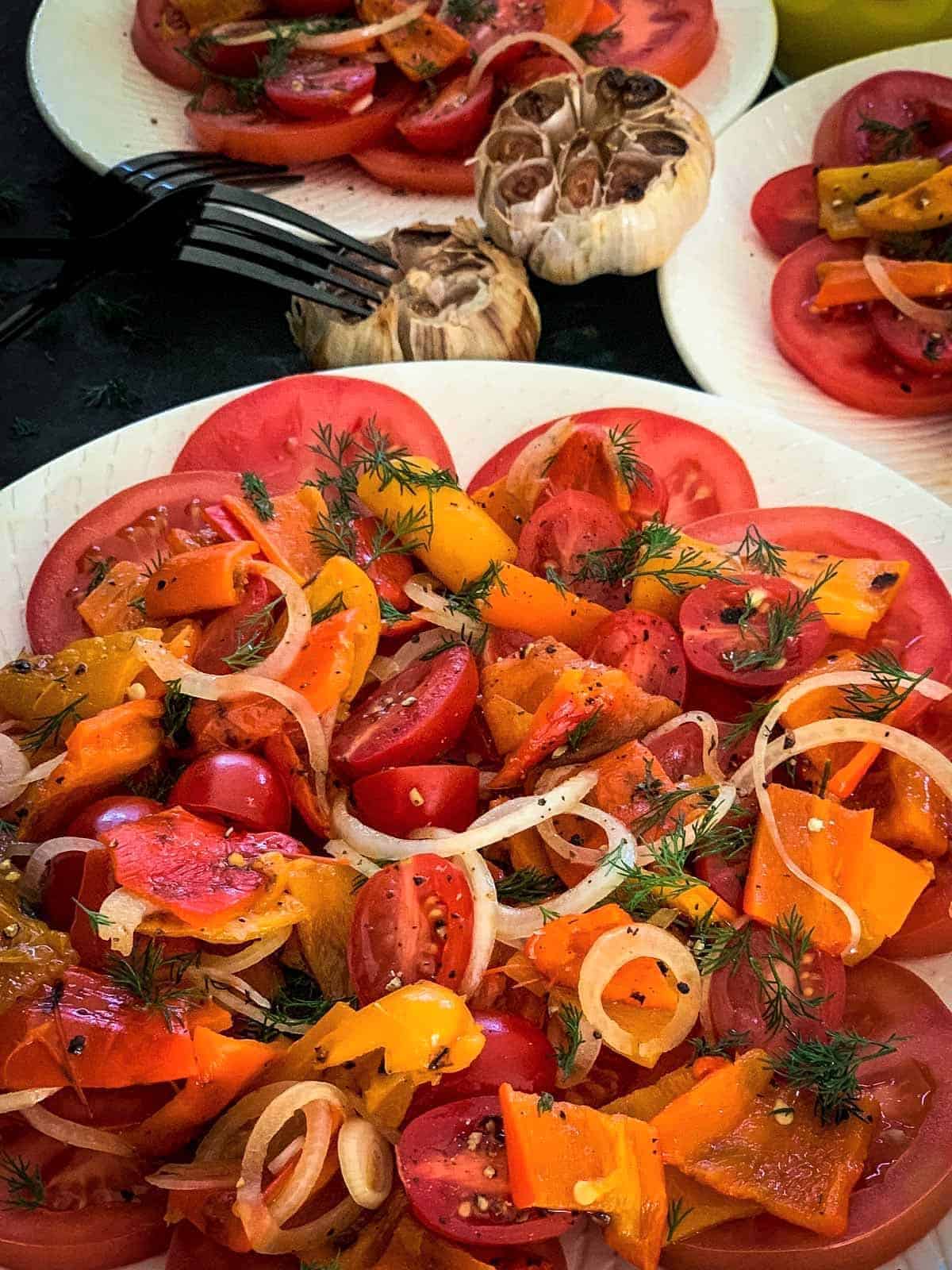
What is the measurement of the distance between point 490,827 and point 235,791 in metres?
0.41

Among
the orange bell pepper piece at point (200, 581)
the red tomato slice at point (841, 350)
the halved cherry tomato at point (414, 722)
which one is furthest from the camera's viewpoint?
the red tomato slice at point (841, 350)

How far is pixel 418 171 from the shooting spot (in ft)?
10.6

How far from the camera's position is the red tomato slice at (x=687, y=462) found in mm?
2428

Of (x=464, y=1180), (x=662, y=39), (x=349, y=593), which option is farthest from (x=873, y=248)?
(x=464, y=1180)

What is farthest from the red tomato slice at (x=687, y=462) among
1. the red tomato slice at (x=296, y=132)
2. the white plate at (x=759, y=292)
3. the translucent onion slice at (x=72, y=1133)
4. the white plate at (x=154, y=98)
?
the translucent onion slice at (x=72, y=1133)

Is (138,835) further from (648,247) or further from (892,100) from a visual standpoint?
(892,100)

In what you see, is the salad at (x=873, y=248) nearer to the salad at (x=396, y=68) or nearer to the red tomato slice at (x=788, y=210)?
the red tomato slice at (x=788, y=210)

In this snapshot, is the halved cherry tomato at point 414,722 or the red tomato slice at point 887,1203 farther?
the halved cherry tomato at point 414,722

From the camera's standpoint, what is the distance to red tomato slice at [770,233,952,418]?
2.77 metres

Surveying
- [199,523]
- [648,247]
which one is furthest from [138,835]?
[648,247]

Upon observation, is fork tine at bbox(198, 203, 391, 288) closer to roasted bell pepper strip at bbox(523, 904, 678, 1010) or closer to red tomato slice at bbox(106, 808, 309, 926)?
red tomato slice at bbox(106, 808, 309, 926)

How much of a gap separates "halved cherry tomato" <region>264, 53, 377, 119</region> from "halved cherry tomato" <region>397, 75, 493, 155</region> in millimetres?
146

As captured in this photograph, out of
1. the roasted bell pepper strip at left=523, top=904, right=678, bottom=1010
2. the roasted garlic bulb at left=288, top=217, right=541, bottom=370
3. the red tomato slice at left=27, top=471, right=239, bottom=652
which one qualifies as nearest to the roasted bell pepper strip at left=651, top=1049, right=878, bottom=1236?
the roasted bell pepper strip at left=523, top=904, right=678, bottom=1010

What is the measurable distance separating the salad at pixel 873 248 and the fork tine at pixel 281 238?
1.01 meters
